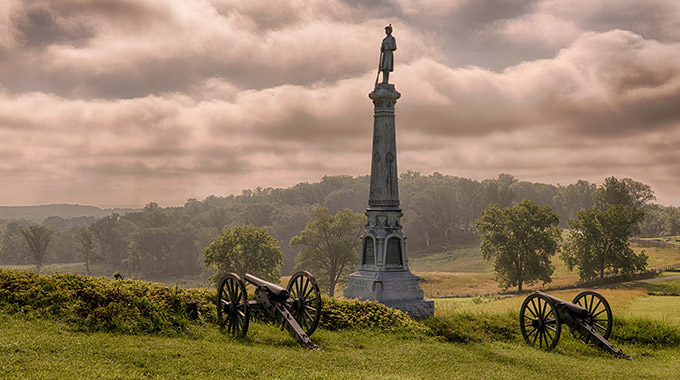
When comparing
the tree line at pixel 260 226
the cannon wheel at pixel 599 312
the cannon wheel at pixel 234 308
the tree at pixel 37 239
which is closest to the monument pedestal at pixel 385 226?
the cannon wheel at pixel 599 312

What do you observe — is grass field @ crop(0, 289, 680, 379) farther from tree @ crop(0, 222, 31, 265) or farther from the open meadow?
tree @ crop(0, 222, 31, 265)

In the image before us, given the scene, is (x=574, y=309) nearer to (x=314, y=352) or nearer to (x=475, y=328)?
(x=475, y=328)

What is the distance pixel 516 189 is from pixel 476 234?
23.5 metres

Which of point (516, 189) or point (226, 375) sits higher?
point (516, 189)

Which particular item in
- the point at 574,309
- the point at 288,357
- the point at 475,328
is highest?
the point at 574,309

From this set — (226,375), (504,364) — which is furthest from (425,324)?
(226,375)

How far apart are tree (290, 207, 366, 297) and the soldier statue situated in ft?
93.9

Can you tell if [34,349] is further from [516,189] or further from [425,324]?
[516,189]

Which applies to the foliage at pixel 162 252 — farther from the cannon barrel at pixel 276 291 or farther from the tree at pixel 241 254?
the cannon barrel at pixel 276 291

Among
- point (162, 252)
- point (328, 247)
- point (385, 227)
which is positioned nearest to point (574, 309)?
point (385, 227)

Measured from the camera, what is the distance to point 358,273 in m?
23.0

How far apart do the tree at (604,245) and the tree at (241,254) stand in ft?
92.4

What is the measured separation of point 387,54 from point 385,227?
799 cm

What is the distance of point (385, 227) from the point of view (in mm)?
22578
